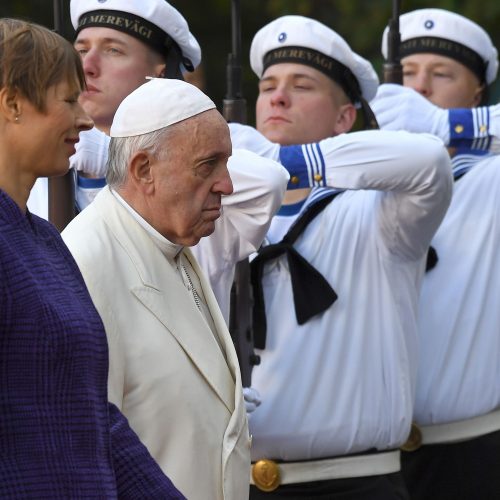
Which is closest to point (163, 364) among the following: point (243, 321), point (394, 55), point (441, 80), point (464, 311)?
point (243, 321)

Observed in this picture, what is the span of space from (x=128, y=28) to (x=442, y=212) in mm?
1127

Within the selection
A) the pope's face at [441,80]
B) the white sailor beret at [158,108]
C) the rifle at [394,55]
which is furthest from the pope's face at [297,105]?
the white sailor beret at [158,108]

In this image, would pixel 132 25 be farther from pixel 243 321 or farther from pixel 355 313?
pixel 355 313

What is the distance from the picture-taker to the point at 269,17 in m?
11.8

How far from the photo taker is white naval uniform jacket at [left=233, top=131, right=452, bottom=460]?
196 inches

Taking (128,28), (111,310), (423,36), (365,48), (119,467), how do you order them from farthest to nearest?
1. (365,48)
2. (423,36)
3. (128,28)
4. (111,310)
5. (119,467)

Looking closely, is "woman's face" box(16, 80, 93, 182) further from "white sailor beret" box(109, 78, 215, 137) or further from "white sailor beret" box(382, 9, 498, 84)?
"white sailor beret" box(382, 9, 498, 84)

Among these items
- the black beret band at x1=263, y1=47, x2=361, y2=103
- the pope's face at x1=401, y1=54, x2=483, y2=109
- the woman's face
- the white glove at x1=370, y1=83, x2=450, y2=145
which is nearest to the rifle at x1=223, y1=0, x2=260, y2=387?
the black beret band at x1=263, y1=47, x2=361, y2=103

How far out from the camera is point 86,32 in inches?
199

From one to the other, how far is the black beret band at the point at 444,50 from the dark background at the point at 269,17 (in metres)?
4.16

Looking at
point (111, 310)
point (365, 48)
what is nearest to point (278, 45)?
point (111, 310)

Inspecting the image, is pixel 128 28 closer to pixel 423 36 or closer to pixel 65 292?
pixel 423 36

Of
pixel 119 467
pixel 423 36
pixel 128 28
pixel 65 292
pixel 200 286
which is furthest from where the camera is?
pixel 423 36

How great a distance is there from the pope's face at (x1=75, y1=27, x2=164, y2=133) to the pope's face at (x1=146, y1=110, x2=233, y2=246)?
45.7 inches
